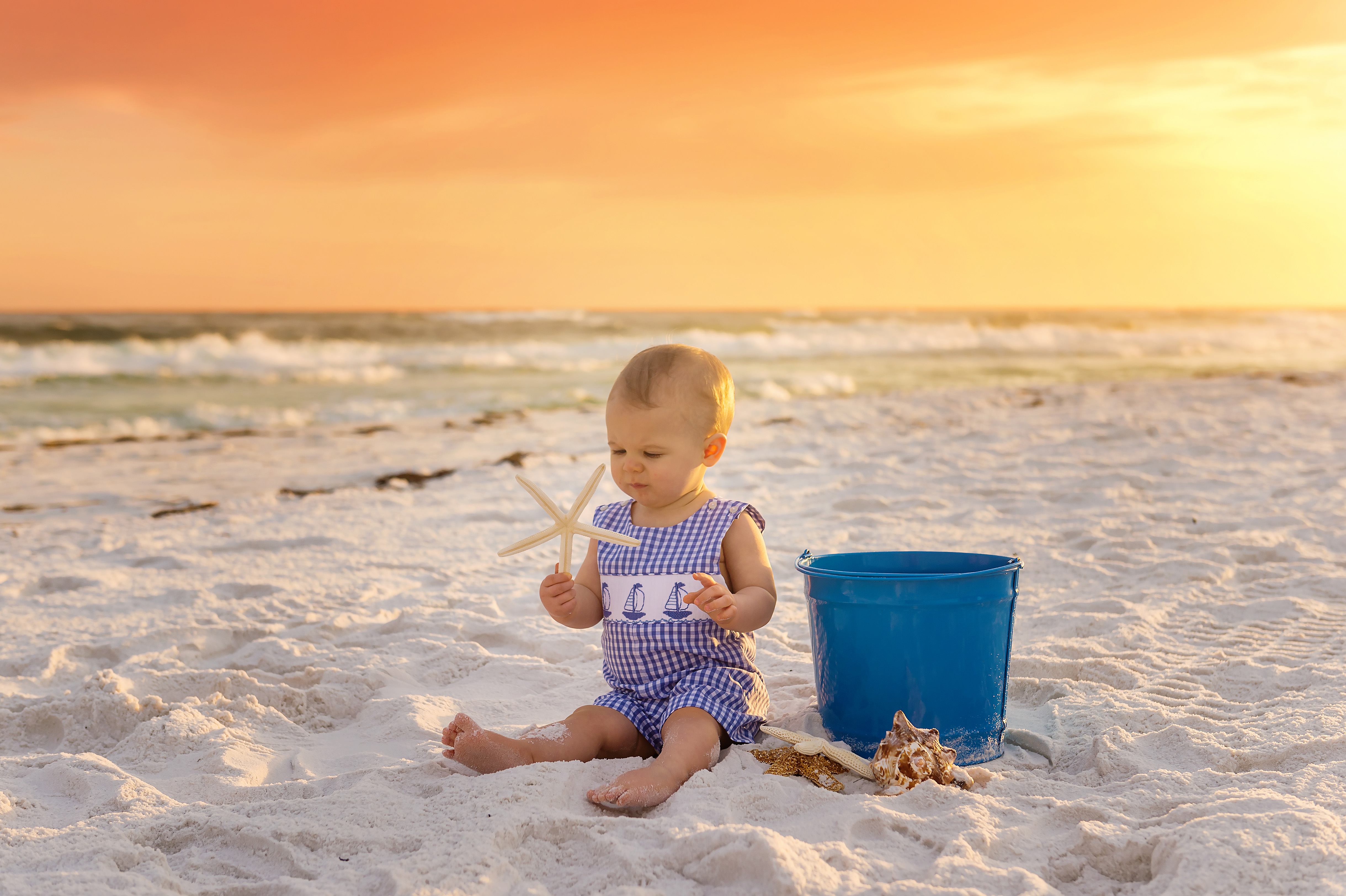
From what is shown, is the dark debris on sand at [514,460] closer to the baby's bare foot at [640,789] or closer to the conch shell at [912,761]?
the baby's bare foot at [640,789]

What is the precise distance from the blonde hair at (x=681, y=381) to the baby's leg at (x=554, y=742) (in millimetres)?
822

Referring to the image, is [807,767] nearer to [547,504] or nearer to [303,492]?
[547,504]

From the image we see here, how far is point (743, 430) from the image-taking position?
9531mm

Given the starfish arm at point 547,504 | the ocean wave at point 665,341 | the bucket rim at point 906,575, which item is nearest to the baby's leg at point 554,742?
the starfish arm at point 547,504

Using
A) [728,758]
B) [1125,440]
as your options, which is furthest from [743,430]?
[728,758]

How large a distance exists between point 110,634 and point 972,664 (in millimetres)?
3152

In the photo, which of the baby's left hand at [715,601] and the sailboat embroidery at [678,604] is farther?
the sailboat embroidery at [678,604]

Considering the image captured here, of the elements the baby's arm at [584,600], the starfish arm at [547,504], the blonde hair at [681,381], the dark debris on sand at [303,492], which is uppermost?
the blonde hair at [681,381]

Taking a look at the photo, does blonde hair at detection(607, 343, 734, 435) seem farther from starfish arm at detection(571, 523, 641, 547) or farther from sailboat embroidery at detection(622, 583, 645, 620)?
sailboat embroidery at detection(622, 583, 645, 620)

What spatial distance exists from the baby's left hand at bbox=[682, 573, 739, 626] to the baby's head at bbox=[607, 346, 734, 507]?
0.31m

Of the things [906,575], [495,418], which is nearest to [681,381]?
[906,575]

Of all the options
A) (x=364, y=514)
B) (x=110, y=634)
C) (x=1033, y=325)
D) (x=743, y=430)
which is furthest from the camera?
(x=1033, y=325)

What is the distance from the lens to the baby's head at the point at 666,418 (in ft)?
8.11

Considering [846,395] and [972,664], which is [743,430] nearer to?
[846,395]
